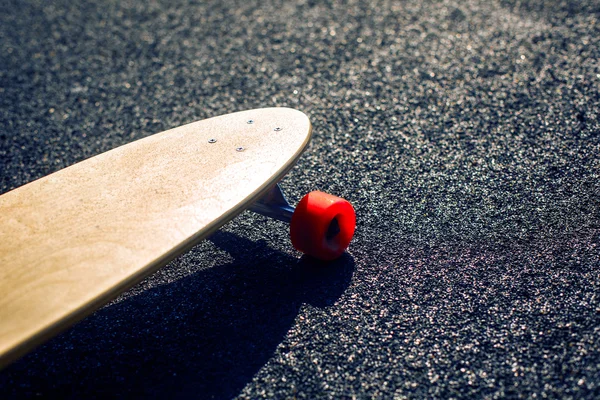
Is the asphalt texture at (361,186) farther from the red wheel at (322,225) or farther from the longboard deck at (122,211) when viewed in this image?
the longboard deck at (122,211)

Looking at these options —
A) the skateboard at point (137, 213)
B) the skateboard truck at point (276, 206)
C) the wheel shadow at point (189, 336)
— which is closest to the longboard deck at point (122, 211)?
the skateboard at point (137, 213)

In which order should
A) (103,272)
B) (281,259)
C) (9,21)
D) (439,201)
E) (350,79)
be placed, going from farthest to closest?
(9,21) → (350,79) → (439,201) → (281,259) → (103,272)

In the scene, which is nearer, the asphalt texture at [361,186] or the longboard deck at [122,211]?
the longboard deck at [122,211]

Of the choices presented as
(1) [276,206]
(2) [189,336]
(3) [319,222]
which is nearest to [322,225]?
(3) [319,222]

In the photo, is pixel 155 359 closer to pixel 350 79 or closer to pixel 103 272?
pixel 103 272

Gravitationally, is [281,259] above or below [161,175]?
below

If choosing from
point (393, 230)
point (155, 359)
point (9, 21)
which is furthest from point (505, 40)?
point (9, 21)
